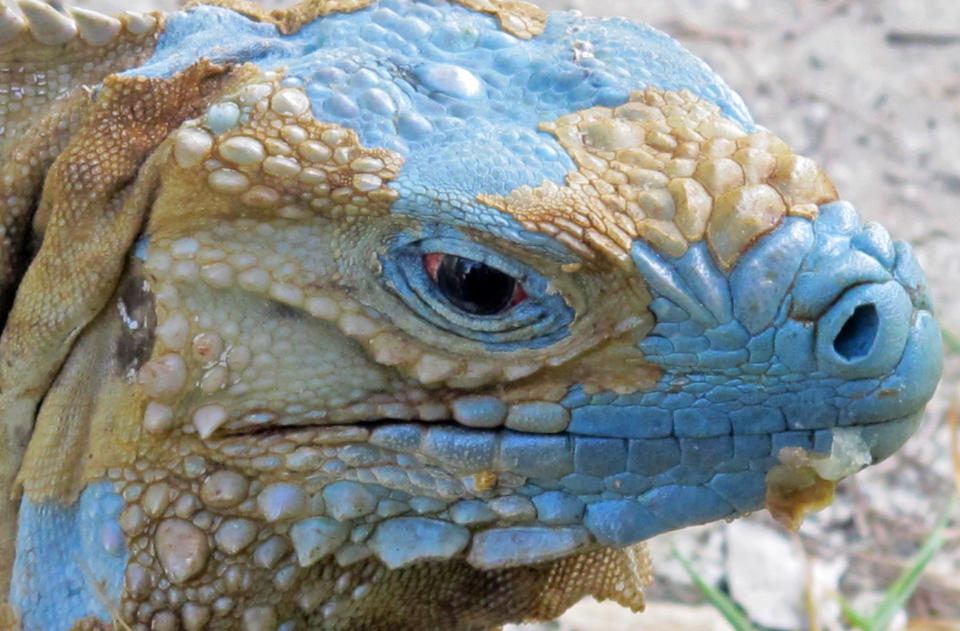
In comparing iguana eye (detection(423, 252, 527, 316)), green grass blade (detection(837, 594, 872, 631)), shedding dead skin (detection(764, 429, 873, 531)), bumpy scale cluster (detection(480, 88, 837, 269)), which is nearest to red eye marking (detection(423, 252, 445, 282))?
iguana eye (detection(423, 252, 527, 316))

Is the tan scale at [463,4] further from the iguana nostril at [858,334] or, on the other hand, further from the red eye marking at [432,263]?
the iguana nostril at [858,334]

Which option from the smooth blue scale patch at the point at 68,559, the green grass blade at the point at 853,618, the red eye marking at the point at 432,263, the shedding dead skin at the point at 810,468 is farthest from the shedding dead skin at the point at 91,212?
the green grass blade at the point at 853,618

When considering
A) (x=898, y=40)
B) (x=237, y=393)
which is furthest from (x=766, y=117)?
(x=237, y=393)

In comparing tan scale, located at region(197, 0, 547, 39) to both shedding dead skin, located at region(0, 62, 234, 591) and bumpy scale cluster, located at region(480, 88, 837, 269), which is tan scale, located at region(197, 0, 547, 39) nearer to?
shedding dead skin, located at region(0, 62, 234, 591)

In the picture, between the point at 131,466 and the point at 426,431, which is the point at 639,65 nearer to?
the point at 426,431

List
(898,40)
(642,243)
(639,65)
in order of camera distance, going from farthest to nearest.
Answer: (898,40), (639,65), (642,243)

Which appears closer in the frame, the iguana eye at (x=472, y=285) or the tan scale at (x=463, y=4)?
the iguana eye at (x=472, y=285)

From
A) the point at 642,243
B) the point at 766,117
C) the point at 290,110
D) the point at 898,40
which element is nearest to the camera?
the point at 642,243
